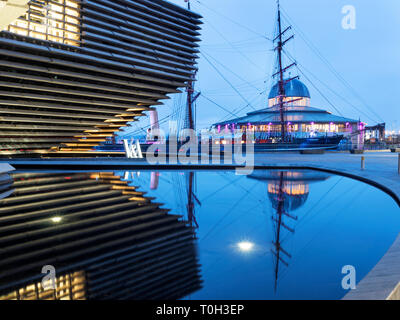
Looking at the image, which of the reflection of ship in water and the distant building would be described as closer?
the reflection of ship in water

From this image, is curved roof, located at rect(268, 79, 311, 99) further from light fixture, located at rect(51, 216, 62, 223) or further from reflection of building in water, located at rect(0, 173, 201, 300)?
light fixture, located at rect(51, 216, 62, 223)

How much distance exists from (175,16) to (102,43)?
680cm

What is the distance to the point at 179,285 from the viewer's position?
3.01m

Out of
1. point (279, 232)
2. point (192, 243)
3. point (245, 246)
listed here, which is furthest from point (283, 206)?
point (192, 243)

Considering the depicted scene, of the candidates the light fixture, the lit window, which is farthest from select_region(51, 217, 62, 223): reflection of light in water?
the lit window

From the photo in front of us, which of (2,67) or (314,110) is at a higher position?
(314,110)

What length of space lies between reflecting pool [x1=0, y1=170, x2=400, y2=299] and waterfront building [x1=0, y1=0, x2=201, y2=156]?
1196 centimetres

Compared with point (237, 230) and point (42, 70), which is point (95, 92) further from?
point (237, 230)

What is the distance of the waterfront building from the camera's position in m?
16.5

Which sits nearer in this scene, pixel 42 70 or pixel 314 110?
pixel 42 70

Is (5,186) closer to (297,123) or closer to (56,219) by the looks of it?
(56,219)

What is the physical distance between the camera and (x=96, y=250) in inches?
154

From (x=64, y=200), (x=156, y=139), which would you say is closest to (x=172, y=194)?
(x=64, y=200)

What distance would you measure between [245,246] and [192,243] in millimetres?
783
